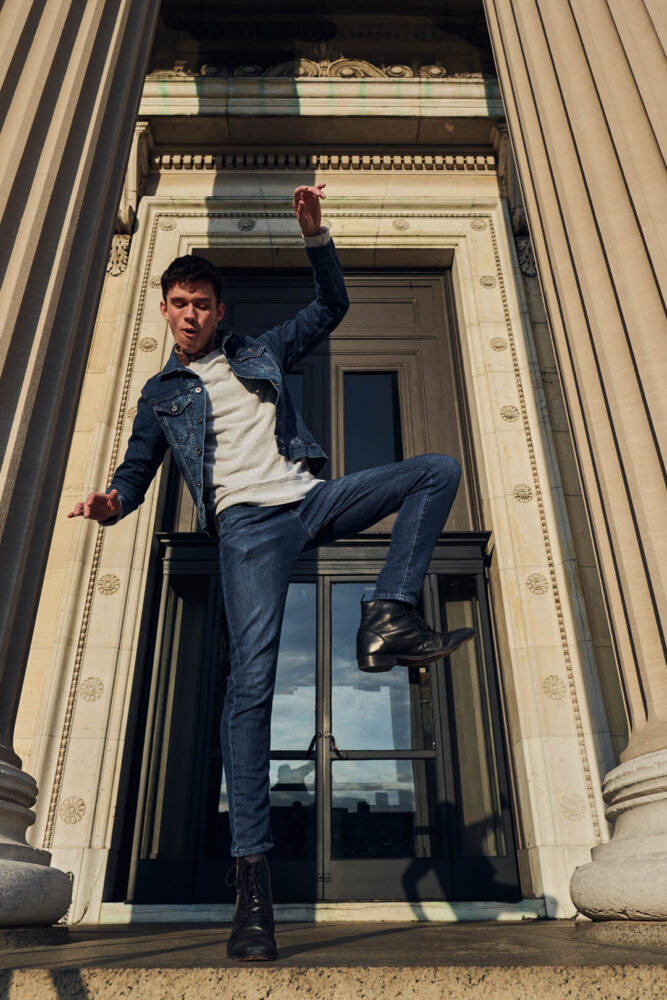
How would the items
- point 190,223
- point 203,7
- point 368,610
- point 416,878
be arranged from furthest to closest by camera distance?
1. point 203,7
2. point 190,223
3. point 416,878
4. point 368,610

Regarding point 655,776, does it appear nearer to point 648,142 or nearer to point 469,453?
point 648,142

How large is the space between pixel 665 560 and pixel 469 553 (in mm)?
3382

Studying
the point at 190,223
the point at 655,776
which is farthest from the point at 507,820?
the point at 190,223

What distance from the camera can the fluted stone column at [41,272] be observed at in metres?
3.12

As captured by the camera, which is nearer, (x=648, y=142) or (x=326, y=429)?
(x=648, y=142)

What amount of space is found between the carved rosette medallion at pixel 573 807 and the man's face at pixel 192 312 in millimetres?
4489

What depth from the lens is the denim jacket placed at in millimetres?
2902

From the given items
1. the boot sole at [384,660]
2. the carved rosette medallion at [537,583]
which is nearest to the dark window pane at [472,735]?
the carved rosette medallion at [537,583]

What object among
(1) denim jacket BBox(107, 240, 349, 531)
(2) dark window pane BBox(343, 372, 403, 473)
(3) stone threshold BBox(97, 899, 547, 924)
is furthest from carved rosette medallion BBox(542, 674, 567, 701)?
(1) denim jacket BBox(107, 240, 349, 531)

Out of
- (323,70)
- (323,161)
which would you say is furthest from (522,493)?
(323,70)

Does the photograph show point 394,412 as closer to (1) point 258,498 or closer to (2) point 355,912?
(2) point 355,912

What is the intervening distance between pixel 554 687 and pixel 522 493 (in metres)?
1.81

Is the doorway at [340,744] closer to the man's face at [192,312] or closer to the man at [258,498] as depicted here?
the man at [258,498]

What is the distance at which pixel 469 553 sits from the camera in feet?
22.1
